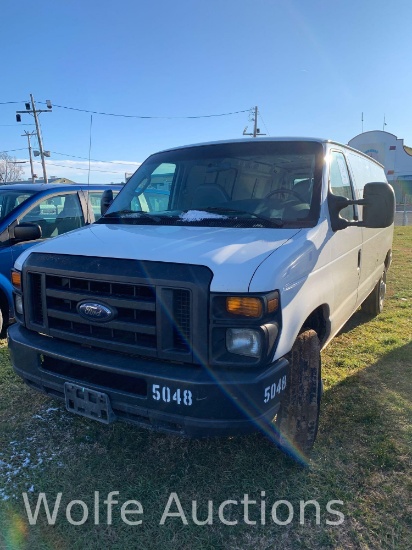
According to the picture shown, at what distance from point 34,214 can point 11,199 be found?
433 mm

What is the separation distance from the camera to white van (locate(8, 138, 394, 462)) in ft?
7.55

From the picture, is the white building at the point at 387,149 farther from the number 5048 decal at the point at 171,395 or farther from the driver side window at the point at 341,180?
the number 5048 decal at the point at 171,395

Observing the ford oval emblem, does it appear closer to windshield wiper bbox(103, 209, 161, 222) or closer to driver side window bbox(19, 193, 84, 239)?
windshield wiper bbox(103, 209, 161, 222)

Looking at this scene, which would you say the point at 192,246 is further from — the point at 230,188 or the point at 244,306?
the point at 230,188

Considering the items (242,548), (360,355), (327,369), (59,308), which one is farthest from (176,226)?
(360,355)

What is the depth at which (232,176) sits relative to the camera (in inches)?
140

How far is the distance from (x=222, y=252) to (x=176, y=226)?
0.78 metres

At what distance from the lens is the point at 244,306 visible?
2277mm

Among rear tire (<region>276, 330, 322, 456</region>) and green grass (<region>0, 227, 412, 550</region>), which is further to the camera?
rear tire (<region>276, 330, 322, 456</region>)

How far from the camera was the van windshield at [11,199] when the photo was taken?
5.47 metres

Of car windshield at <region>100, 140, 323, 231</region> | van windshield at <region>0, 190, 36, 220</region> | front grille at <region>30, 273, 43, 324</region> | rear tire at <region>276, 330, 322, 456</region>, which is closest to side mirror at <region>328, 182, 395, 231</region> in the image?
car windshield at <region>100, 140, 323, 231</region>

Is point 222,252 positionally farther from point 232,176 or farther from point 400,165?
point 400,165

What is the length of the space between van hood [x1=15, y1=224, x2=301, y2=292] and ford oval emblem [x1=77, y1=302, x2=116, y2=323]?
31 centimetres

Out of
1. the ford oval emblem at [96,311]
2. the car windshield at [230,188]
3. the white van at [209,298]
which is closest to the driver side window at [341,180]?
the white van at [209,298]
